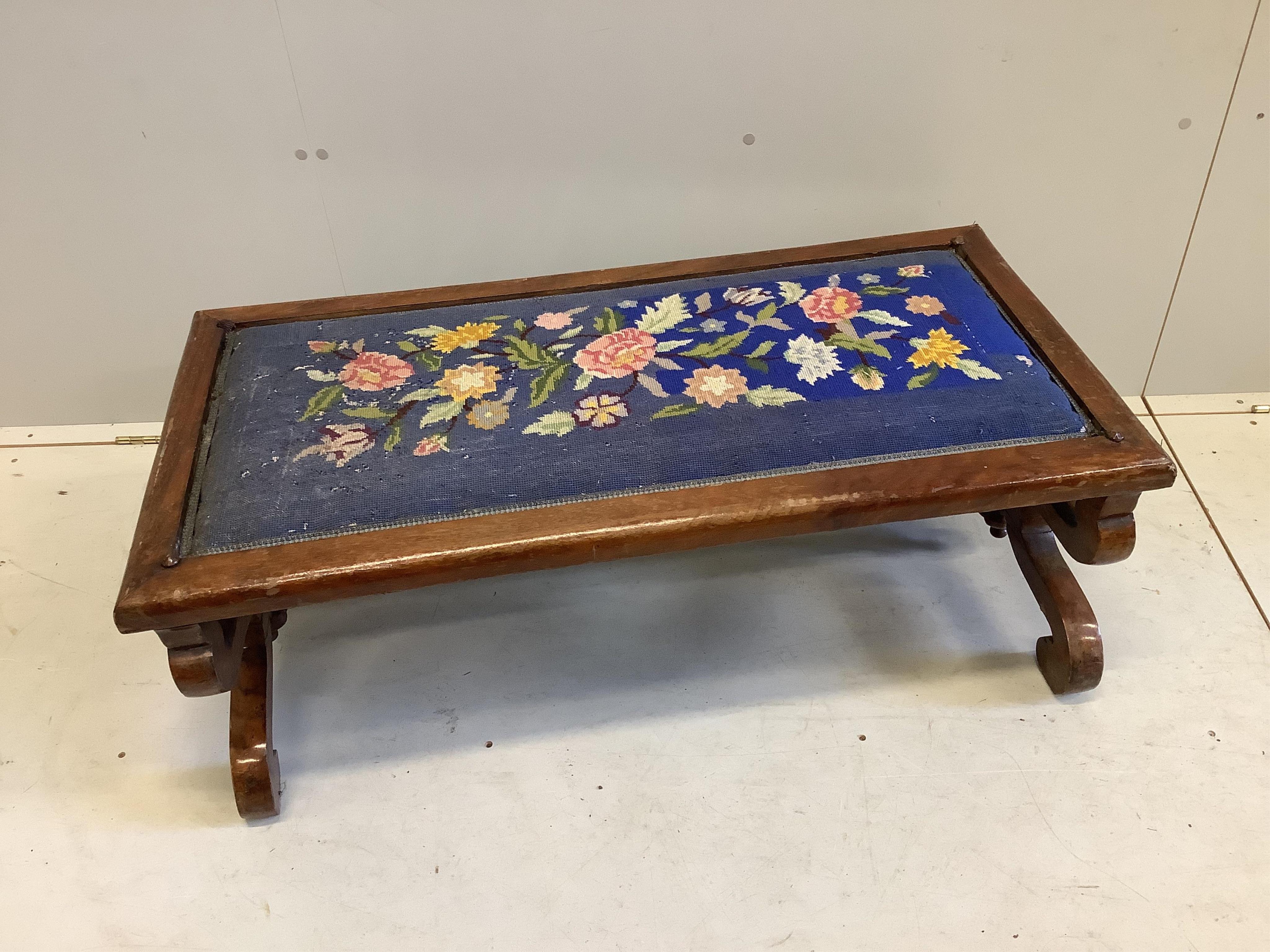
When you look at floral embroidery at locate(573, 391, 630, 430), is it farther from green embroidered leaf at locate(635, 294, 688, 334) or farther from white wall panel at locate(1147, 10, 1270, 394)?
white wall panel at locate(1147, 10, 1270, 394)

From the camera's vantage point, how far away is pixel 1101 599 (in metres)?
1.75

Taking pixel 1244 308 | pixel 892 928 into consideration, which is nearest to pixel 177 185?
pixel 892 928

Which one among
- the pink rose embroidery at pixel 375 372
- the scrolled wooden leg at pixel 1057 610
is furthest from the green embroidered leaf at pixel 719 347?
the scrolled wooden leg at pixel 1057 610

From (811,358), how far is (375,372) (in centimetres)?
65

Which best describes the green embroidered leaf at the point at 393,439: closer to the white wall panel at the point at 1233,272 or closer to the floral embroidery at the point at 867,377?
the floral embroidery at the point at 867,377

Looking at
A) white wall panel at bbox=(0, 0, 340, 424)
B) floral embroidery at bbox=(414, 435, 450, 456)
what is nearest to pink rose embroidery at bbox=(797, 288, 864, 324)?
floral embroidery at bbox=(414, 435, 450, 456)

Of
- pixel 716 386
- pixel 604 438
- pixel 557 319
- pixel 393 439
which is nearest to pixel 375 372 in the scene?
pixel 393 439

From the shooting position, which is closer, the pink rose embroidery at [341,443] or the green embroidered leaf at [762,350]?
the pink rose embroidery at [341,443]

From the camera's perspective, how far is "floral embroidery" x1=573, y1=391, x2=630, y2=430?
1385mm

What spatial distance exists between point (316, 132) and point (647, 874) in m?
1.38

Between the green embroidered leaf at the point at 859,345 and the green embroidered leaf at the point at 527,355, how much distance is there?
421mm

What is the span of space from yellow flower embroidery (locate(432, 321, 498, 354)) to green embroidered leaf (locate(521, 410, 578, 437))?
0.24 m

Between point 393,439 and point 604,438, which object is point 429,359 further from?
point 604,438

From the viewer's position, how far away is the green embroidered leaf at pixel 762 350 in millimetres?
1490
